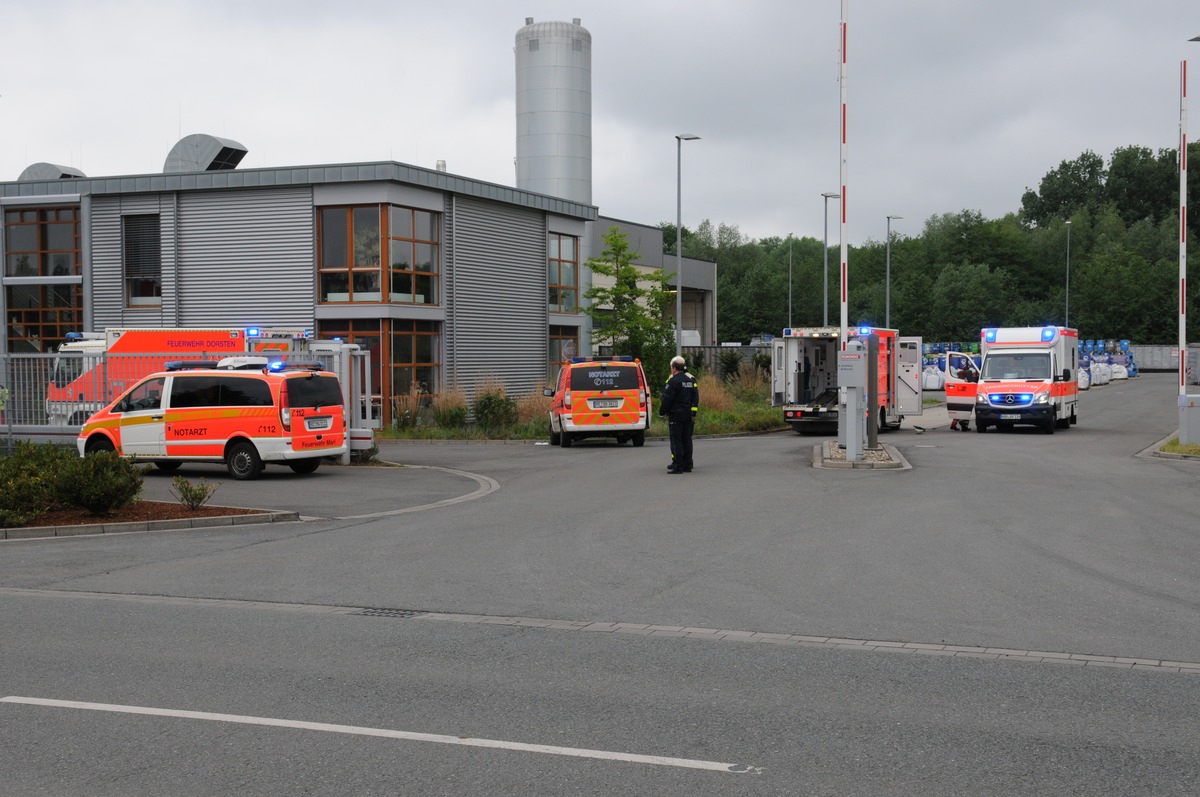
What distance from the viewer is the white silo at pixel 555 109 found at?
5228 cm

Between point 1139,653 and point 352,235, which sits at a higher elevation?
point 352,235

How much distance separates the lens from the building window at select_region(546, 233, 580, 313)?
43656mm

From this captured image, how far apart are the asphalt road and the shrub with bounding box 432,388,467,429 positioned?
16285 millimetres

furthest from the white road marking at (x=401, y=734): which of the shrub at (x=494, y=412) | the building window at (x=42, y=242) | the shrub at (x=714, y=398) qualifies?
the building window at (x=42, y=242)

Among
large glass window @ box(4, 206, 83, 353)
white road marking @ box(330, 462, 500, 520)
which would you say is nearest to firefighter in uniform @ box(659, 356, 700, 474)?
white road marking @ box(330, 462, 500, 520)

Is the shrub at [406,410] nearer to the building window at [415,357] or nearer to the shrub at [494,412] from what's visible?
the building window at [415,357]

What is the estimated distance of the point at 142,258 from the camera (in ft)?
122

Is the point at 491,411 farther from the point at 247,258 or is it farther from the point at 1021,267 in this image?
the point at 1021,267

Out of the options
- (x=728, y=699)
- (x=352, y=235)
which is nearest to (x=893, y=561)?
(x=728, y=699)

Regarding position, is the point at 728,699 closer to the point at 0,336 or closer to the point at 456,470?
the point at 456,470

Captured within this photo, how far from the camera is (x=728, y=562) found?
11320mm

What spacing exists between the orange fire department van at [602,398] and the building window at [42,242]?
18.7 metres

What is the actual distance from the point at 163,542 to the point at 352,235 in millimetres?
22499

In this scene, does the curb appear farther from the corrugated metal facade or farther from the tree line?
the tree line
